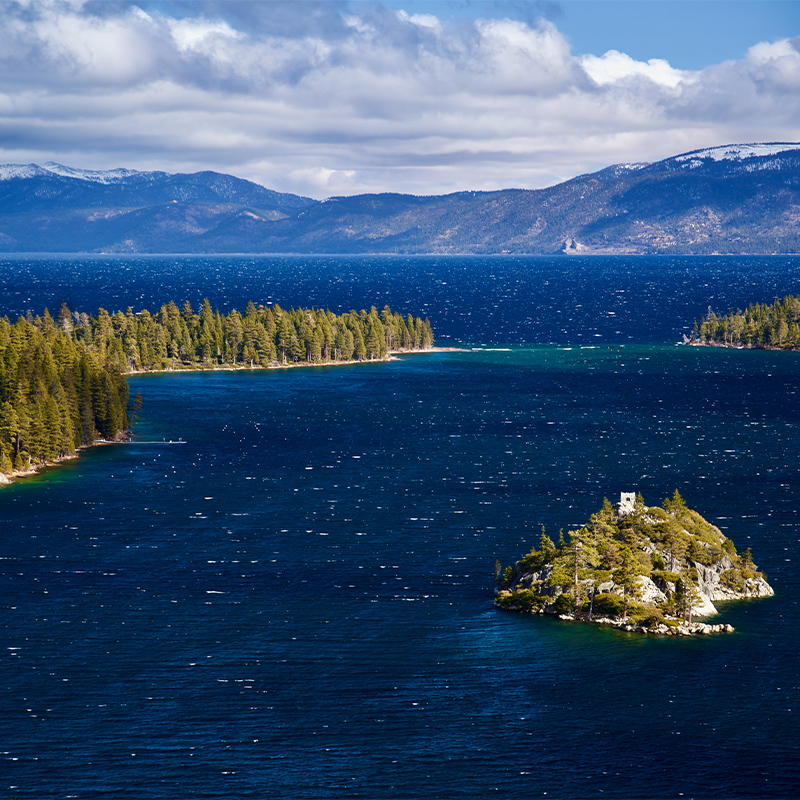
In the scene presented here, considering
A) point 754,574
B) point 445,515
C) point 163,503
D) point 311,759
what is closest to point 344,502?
point 445,515

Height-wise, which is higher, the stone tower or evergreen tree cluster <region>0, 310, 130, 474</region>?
evergreen tree cluster <region>0, 310, 130, 474</region>

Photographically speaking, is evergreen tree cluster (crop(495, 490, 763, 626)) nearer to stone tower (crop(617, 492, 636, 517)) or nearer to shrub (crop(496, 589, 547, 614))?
shrub (crop(496, 589, 547, 614))

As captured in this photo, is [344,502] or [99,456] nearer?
[344,502]

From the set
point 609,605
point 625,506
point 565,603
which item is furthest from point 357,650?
point 625,506

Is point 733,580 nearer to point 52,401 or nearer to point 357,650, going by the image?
point 357,650

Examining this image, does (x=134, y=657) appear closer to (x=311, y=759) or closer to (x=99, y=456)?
(x=311, y=759)

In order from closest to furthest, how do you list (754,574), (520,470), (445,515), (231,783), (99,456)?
(231,783) < (754,574) < (445,515) < (520,470) < (99,456)

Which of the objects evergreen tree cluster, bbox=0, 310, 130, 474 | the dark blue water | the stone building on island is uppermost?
evergreen tree cluster, bbox=0, 310, 130, 474

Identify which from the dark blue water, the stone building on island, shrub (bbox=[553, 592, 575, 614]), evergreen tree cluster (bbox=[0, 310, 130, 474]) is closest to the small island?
shrub (bbox=[553, 592, 575, 614])
